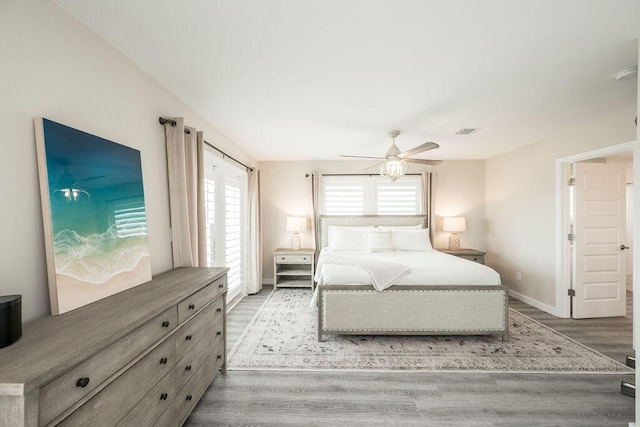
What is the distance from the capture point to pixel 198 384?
192 centimetres

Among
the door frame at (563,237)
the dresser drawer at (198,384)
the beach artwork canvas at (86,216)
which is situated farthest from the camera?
the door frame at (563,237)

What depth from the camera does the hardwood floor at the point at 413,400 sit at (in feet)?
6.25

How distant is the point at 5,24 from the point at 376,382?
314 centimetres

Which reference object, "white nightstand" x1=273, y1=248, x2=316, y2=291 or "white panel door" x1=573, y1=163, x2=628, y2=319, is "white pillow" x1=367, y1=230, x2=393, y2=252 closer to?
"white nightstand" x1=273, y1=248, x2=316, y2=291

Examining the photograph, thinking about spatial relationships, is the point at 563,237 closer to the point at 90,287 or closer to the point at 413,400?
the point at 413,400

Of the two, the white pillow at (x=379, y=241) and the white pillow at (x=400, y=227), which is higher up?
the white pillow at (x=400, y=227)

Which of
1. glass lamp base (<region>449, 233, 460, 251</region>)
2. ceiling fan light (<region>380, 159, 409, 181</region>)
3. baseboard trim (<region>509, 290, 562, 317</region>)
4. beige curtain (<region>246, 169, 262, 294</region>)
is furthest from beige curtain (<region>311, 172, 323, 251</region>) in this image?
baseboard trim (<region>509, 290, 562, 317</region>)

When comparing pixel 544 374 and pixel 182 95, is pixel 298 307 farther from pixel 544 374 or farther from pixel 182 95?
pixel 182 95

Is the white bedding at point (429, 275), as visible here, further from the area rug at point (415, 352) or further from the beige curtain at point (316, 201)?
the beige curtain at point (316, 201)

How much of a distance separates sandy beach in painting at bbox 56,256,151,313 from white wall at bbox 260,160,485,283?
11.9 feet

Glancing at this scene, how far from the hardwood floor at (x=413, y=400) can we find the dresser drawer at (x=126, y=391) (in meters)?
0.72

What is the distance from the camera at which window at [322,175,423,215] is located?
5.43m

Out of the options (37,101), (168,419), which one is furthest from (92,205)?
(168,419)

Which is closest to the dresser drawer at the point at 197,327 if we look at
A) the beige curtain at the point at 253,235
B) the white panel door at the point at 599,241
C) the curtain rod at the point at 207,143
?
the curtain rod at the point at 207,143
